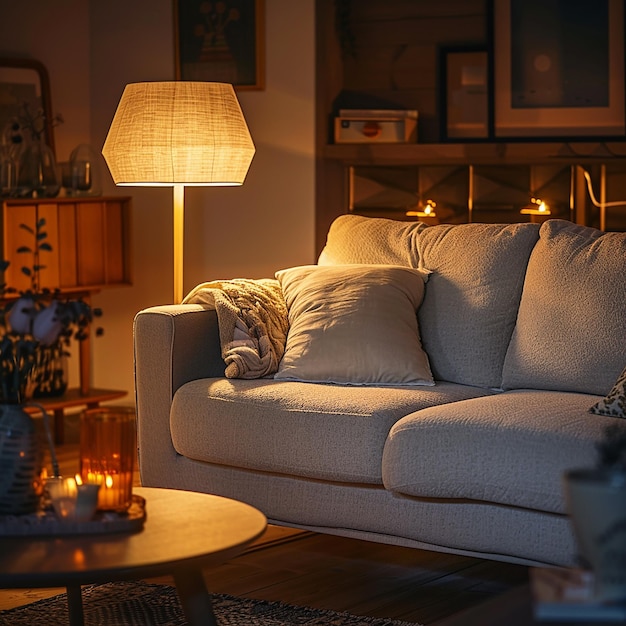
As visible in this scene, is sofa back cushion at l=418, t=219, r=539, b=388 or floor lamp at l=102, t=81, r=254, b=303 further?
floor lamp at l=102, t=81, r=254, b=303

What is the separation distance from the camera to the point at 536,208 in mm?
4797

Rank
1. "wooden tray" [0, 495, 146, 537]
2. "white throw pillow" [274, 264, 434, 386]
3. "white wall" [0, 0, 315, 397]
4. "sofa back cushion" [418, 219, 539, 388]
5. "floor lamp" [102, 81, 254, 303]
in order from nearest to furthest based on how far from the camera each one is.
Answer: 1. "wooden tray" [0, 495, 146, 537]
2. "white throw pillow" [274, 264, 434, 386]
3. "sofa back cushion" [418, 219, 539, 388]
4. "floor lamp" [102, 81, 254, 303]
5. "white wall" [0, 0, 315, 397]

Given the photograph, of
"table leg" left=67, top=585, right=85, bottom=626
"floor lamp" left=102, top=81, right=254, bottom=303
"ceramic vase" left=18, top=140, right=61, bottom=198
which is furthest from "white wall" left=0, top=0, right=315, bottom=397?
"table leg" left=67, top=585, right=85, bottom=626

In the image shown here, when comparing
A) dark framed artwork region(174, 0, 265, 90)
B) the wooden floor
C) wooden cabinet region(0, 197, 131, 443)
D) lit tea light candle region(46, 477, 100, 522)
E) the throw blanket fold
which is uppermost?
dark framed artwork region(174, 0, 265, 90)

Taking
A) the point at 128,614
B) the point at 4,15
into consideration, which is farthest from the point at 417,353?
the point at 4,15

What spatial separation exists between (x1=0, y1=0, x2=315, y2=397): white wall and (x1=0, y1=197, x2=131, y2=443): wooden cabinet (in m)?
0.35

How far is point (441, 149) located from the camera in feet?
15.9

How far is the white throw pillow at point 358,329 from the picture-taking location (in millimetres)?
3305

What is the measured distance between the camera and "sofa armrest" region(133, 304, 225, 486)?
3.37 meters

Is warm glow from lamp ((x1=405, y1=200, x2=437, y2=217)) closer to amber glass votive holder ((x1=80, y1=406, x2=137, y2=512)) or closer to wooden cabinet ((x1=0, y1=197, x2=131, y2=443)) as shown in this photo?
wooden cabinet ((x1=0, y1=197, x2=131, y2=443))

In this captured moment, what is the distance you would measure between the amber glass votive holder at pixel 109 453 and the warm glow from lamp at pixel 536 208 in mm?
2958

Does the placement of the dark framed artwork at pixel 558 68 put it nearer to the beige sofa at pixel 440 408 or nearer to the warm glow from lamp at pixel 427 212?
the warm glow from lamp at pixel 427 212

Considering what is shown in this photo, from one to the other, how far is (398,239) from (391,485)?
108 cm

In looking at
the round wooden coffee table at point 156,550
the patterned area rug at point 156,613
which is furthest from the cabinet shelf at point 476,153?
the round wooden coffee table at point 156,550
